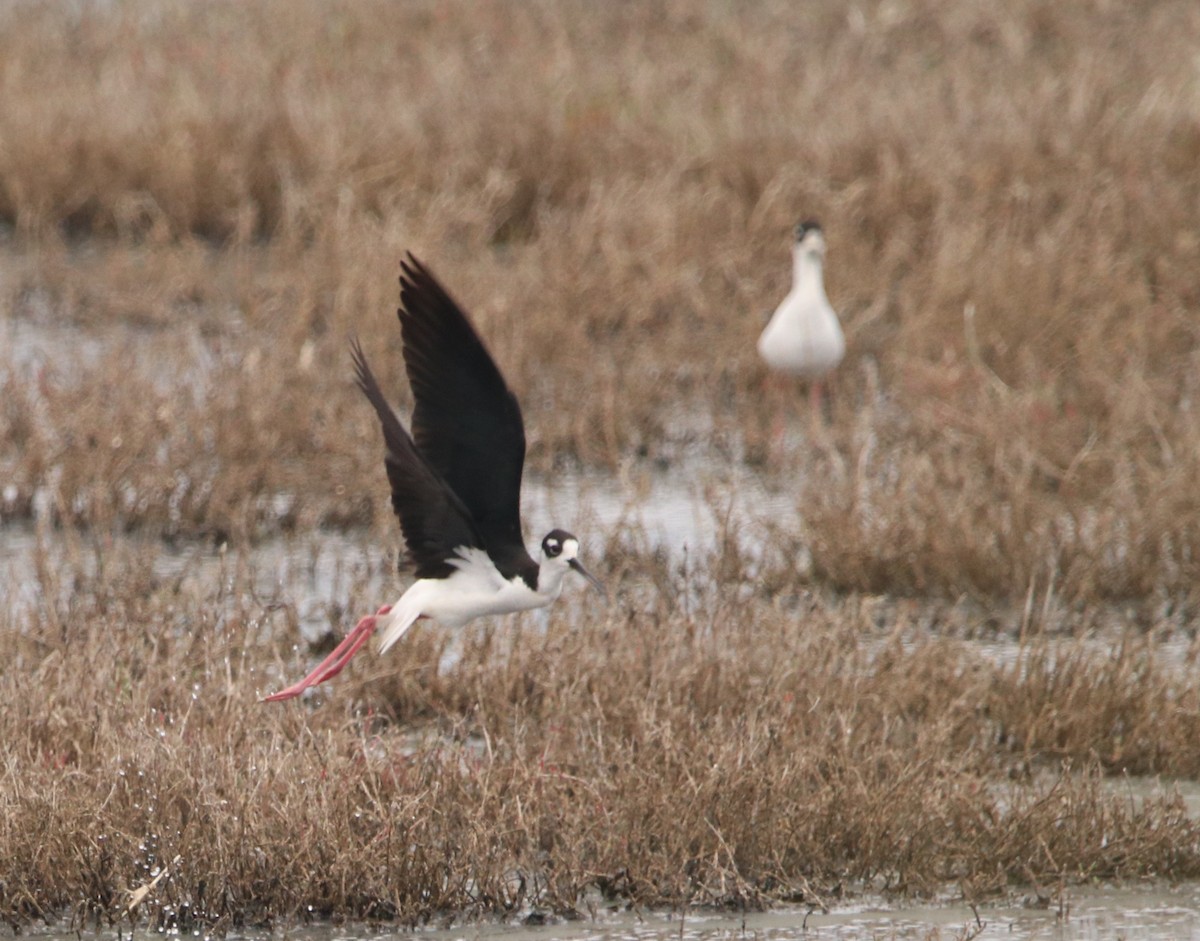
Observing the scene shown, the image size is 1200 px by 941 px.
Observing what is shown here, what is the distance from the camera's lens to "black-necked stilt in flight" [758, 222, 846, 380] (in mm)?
7406

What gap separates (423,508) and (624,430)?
279cm

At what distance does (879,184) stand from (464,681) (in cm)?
459

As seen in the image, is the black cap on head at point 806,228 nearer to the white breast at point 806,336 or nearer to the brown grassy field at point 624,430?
the white breast at point 806,336

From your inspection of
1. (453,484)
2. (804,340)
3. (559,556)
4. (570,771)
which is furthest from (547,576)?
(804,340)

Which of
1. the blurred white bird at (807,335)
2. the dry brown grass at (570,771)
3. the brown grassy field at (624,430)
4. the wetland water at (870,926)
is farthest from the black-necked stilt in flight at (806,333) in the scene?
the wetland water at (870,926)

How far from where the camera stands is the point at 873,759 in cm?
432

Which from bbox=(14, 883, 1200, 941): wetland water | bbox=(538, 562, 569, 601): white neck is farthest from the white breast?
bbox=(14, 883, 1200, 941): wetland water

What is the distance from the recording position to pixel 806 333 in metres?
7.40

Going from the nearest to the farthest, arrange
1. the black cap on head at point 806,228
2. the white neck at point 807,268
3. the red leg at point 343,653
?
the red leg at point 343,653
the white neck at point 807,268
the black cap on head at point 806,228

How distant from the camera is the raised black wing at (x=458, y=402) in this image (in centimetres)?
425

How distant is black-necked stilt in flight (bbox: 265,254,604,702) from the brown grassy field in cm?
29

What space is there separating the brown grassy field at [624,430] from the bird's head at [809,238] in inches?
18.9

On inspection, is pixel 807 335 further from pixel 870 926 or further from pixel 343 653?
pixel 870 926

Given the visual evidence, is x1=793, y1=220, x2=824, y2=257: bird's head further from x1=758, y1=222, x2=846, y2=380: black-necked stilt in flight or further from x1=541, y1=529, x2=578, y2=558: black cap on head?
x1=541, y1=529, x2=578, y2=558: black cap on head
